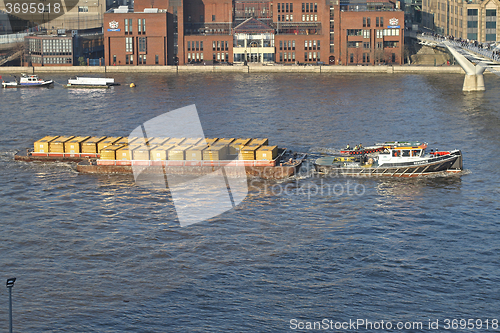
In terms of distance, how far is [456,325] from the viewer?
44.9 meters

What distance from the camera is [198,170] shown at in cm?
7956

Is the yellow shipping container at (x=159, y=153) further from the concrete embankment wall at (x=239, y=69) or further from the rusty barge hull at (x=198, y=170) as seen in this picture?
the concrete embankment wall at (x=239, y=69)

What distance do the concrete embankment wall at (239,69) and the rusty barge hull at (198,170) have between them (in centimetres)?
11173

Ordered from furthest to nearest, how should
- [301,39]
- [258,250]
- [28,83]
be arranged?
[301,39], [28,83], [258,250]

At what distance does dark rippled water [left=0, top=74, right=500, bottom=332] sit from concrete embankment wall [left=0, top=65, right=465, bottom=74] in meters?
85.1

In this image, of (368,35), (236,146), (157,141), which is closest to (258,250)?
(236,146)

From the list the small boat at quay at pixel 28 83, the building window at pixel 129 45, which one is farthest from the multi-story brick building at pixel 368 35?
the small boat at quay at pixel 28 83

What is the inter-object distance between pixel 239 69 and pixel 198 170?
11464 cm

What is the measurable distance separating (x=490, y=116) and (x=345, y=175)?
52.8m

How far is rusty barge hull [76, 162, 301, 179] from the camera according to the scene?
7800 cm

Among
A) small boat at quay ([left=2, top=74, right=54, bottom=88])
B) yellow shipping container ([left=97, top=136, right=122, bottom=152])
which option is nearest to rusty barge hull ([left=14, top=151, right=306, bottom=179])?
yellow shipping container ([left=97, top=136, right=122, bottom=152])

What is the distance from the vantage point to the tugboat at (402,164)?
7688 centimetres

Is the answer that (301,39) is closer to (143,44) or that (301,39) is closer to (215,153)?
(143,44)

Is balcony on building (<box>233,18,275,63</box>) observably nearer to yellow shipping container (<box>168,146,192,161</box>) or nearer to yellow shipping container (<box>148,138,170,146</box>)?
yellow shipping container (<box>148,138,170,146</box>)
